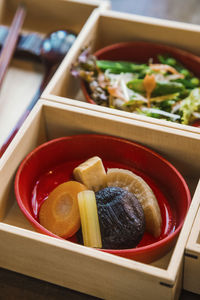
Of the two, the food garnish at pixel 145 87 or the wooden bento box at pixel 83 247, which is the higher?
the food garnish at pixel 145 87

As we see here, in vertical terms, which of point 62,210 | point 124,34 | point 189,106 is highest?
point 124,34

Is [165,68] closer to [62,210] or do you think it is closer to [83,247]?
[62,210]

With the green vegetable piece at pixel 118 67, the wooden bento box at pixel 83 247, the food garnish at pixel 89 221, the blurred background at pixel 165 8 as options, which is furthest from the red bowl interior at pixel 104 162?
the blurred background at pixel 165 8

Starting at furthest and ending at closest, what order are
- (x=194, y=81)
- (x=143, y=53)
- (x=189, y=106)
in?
(x=143, y=53)
(x=194, y=81)
(x=189, y=106)

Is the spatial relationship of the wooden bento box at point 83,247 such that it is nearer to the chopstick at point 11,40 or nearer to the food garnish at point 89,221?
the food garnish at point 89,221

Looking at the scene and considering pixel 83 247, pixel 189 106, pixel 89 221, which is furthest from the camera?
pixel 189 106

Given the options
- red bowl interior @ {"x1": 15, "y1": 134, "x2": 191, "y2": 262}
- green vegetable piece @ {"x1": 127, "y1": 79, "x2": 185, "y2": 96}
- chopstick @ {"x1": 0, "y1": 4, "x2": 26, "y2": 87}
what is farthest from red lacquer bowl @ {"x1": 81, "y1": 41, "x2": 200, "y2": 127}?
red bowl interior @ {"x1": 15, "y1": 134, "x2": 191, "y2": 262}

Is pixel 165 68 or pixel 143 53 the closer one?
pixel 165 68

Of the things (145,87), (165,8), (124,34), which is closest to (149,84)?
(145,87)
